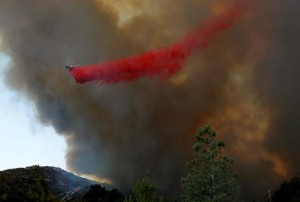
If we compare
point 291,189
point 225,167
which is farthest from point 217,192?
point 291,189

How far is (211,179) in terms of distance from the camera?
228 ft

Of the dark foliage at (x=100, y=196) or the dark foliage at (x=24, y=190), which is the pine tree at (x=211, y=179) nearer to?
the dark foliage at (x=24, y=190)

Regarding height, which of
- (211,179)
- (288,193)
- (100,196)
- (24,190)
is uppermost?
(100,196)

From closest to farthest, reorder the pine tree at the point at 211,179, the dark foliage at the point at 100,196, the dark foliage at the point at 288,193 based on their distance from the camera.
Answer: the pine tree at the point at 211,179
the dark foliage at the point at 288,193
the dark foliage at the point at 100,196

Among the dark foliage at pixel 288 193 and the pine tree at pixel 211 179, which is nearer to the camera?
the pine tree at pixel 211 179

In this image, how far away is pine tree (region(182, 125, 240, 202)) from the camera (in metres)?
67.9

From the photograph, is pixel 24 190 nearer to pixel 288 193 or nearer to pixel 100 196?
pixel 288 193

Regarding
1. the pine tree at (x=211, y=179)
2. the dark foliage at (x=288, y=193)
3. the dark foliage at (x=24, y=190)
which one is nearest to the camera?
the dark foliage at (x=24, y=190)

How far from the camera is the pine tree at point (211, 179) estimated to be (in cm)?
6794

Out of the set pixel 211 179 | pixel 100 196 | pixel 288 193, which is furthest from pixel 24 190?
pixel 100 196

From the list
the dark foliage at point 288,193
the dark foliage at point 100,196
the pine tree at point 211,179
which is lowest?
the pine tree at point 211,179

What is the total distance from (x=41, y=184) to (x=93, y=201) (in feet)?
438

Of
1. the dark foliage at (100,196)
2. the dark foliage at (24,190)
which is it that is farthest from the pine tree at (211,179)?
the dark foliage at (100,196)

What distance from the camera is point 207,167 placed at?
72125mm
